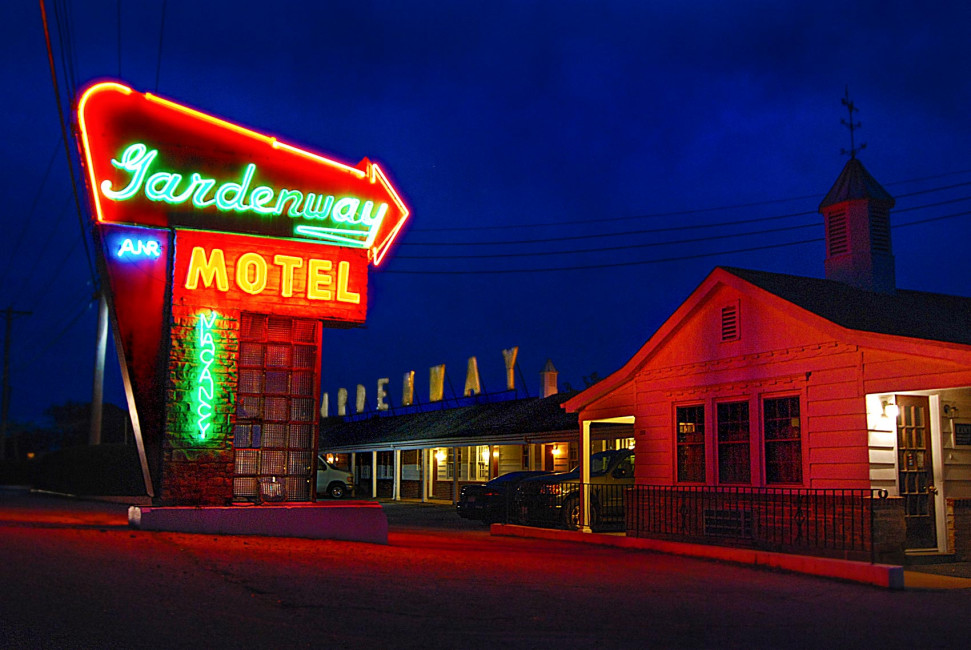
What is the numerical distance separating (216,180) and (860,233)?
38.4ft

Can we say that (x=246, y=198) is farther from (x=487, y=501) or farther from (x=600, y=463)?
(x=487, y=501)

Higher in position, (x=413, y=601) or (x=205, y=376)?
(x=205, y=376)

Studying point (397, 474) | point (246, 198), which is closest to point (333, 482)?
point (397, 474)

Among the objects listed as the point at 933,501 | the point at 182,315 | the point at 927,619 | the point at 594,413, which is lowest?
the point at 927,619

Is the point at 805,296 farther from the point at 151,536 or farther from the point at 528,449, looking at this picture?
the point at 528,449

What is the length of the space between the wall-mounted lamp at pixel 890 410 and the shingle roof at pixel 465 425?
12.3 m

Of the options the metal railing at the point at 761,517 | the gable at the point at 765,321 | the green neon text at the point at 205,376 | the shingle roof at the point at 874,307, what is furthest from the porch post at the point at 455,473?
the shingle roof at the point at 874,307

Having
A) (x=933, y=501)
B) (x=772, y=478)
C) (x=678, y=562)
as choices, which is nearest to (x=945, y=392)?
(x=933, y=501)

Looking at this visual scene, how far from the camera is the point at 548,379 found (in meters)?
33.7

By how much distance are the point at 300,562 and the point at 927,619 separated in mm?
7295

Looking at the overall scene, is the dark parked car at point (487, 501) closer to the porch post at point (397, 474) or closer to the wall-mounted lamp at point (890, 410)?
the wall-mounted lamp at point (890, 410)

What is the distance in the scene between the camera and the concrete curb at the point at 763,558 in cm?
1096

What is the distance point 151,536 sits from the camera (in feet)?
45.2

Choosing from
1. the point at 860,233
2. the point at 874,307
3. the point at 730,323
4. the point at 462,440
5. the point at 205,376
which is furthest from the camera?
the point at 462,440
